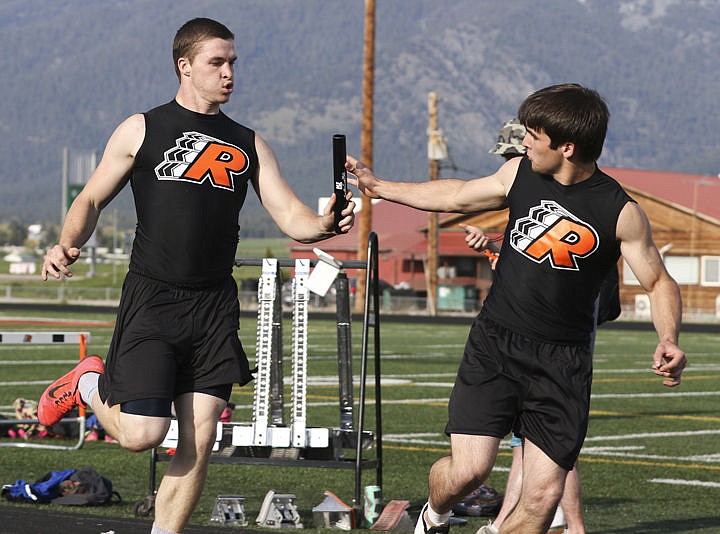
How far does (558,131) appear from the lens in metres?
6.60

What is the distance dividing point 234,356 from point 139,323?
456 millimetres

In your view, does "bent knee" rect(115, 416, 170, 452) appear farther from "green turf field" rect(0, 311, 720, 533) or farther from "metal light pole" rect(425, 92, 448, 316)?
"metal light pole" rect(425, 92, 448, 316)

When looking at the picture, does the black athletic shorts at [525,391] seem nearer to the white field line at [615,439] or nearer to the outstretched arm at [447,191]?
the outstretched arm at [447,191]

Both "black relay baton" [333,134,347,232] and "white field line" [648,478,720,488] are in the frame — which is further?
"white field line" [648,478,720,488]

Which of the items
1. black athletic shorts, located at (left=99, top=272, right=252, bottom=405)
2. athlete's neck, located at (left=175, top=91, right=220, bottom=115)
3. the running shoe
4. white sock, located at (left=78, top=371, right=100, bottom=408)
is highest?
athlete's neck, located at (left=175, top=91, right=220, bottom=115)

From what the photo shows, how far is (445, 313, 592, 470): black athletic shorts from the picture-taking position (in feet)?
22.1

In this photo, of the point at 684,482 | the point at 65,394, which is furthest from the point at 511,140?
the point at 684,482

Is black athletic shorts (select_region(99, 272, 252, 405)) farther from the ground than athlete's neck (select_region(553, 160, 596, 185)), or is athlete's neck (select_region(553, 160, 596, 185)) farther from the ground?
athlete's neck (select_region(553, 160, 596, 185))

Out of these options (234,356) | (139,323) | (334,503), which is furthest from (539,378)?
(334,503)

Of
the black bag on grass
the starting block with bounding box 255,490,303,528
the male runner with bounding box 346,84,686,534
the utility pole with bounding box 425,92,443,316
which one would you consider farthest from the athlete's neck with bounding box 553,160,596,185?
the utility pole with bounding box 425,92,443,316

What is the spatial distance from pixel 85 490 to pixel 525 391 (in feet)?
12.2

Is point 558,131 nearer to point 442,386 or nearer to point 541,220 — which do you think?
point 541,220

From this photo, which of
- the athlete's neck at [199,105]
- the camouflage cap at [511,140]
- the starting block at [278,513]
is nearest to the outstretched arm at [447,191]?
the athlete's neck at [199,105]

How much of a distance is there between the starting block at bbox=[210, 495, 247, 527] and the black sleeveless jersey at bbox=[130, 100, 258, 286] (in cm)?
229
